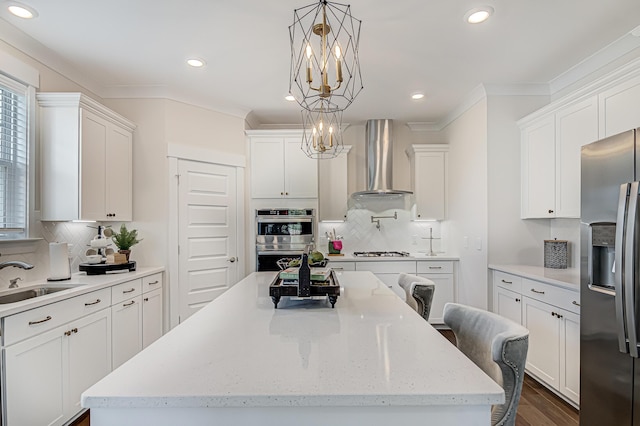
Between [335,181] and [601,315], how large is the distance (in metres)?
3.22

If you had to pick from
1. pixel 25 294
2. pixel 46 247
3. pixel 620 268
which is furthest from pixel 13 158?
pixel 620 268

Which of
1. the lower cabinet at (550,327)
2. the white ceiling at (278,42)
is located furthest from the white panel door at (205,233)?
the lower cabinet at (550,327)

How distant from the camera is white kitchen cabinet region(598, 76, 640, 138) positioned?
224cm

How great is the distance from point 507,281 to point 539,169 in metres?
1.08

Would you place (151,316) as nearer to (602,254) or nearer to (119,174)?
(119,174)

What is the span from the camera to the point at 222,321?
4.91ft

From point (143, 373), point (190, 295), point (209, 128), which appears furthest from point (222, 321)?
point (209, 128)

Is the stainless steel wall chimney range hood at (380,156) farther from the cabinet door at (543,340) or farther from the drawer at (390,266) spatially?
the cabinet door at (543,340)

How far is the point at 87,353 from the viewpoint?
242 centimetres

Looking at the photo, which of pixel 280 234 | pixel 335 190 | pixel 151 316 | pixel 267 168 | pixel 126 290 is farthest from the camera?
pixel 335 190

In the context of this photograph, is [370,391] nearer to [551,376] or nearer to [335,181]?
[551,376]

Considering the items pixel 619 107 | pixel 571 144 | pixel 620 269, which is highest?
pixel 619 107

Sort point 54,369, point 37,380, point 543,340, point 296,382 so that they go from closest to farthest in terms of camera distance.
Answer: point 296,382 → point 37,380 → point 54,369 → point 543,340

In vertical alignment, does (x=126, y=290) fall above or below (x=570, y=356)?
above
